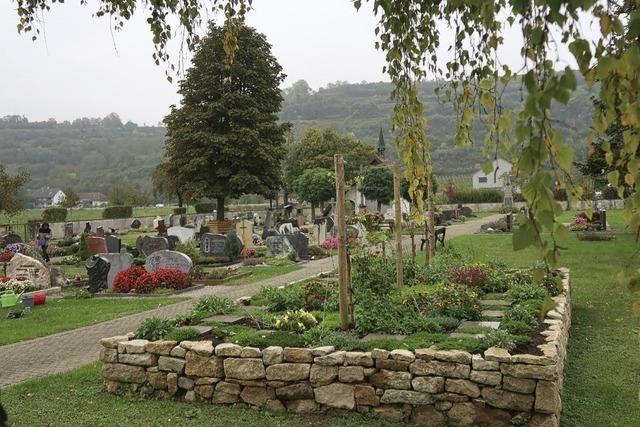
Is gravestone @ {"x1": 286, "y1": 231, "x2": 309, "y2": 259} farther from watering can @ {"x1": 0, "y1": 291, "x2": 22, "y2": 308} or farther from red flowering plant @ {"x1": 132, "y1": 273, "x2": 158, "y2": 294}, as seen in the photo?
Result: watering can @ {"x1": 0, "y1": 291, "x2": 22, "y2": 308}

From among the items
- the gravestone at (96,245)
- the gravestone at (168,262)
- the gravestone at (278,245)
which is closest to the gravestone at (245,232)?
the gravestone at (278,245)

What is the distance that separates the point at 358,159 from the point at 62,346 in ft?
173

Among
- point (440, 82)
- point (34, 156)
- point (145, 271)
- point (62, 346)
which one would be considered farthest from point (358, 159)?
point (34, 156)

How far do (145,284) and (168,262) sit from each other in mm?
1523

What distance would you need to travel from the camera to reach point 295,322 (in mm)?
7535

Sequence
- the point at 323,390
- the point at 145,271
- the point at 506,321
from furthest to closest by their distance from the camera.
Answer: the point at 145,271 < the point at 506,321 < the point at 323,390

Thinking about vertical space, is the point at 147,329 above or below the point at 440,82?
below

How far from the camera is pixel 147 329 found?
729cm

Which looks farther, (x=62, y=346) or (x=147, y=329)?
(x=62, y=346)

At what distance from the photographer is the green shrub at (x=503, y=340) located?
5969mm

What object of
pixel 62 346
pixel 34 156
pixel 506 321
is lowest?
pixel 62 346

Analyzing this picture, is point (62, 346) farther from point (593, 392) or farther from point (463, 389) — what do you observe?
point (593, 392)

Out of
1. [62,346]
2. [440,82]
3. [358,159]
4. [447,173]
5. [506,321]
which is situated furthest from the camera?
[447,173]

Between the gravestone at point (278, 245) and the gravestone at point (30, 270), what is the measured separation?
27.6 feet
